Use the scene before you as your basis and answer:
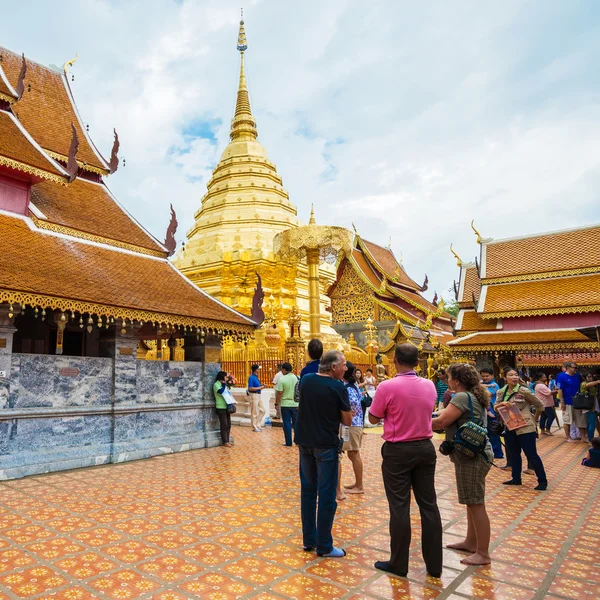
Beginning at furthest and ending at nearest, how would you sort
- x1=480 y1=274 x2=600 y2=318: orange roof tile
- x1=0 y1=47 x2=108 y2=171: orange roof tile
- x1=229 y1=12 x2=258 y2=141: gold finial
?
1. x1=229 y1=12 x2=258 y2=141: gold finial
2. x1=480 y1=274 x2=600 y2=318: orange roof tile
3. x1=0 y1=47 x2=108 y2=171: orange roof tile

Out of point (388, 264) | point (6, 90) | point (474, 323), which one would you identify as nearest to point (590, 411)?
point (474, 323)

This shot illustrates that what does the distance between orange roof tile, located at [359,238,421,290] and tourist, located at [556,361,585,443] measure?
599 inches

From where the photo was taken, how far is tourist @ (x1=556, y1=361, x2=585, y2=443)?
996cm

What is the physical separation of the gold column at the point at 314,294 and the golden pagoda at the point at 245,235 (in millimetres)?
4344

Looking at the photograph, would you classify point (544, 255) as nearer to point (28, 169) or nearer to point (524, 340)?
point (524, 340)

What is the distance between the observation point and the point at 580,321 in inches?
526

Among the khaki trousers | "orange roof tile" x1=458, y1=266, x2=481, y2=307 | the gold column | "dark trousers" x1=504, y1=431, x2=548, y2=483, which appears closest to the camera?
"dark trousers" x1=504, y1=431, x2=548, y2=483

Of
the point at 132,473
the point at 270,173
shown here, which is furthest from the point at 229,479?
the point at 270,173

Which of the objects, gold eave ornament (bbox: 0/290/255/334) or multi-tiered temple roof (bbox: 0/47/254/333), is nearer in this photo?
gold eave ornament (bbox: 0/290/255/334)

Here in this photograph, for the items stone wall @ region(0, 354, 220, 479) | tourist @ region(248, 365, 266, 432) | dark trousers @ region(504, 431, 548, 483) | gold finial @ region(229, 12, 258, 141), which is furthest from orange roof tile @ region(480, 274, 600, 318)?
gold finial @ region(229, 12, 258, 141)

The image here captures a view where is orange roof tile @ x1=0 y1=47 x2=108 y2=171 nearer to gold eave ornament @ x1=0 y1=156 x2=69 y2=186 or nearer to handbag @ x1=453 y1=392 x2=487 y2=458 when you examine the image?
gold eave ornament @ x1=0 y1=156 x2=69 y2=186

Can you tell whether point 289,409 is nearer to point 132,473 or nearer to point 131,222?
point 132,473

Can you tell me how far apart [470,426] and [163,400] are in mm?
6051

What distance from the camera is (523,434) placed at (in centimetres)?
595
